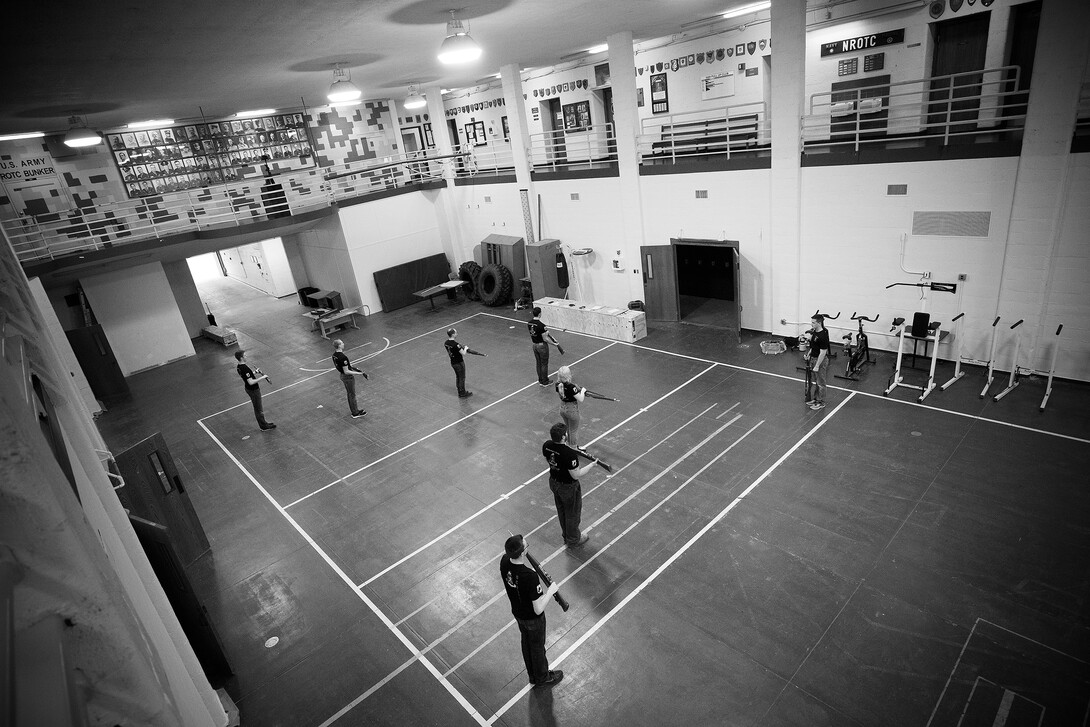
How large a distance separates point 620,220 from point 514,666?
13.1 meters

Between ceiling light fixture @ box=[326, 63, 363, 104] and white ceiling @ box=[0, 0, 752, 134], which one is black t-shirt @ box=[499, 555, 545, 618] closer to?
white ceiling @ box=[0, 0, 752, 134]

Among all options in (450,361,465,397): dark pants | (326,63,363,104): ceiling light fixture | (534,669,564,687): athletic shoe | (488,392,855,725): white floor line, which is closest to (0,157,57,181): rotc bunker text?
(326,63,363,104): ceiling light fixture

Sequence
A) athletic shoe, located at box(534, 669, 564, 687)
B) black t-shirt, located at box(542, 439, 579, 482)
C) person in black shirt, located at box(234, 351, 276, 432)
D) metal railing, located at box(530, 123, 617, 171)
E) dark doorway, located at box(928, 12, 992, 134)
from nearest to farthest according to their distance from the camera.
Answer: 1. athletic shoe, located at box(534, 669, 564, 687)
2. black t-shirt, located at box(542, 439, 579, 482)
3. dark doorway, located at box(928, 12, 992, 134)
4. person in black shirt, located at box(234, 351, 276, 432)
5. metal railing, located at box(530, 123, 617, 171)

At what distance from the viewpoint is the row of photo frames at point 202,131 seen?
2081 centimetres

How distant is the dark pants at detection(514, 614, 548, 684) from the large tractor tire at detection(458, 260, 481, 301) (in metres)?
16.2

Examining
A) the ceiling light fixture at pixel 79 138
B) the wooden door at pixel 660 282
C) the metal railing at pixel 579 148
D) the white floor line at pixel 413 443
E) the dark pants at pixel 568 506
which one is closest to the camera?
the dark pants at pixel 568 506

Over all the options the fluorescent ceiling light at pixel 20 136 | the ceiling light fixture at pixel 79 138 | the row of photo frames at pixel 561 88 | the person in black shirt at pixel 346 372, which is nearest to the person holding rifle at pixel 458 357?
the person in black shirt at pixel 346 372

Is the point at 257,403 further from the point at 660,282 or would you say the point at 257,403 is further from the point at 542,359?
the point at 660,282

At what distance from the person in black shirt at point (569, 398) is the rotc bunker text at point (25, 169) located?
20.1m

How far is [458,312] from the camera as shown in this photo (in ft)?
67.5

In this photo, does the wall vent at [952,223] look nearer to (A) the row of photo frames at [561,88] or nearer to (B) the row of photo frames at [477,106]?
(A) the row of photo frames at [561,88]

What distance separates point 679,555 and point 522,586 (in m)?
3.02

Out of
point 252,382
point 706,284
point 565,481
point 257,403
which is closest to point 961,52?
point 706,284

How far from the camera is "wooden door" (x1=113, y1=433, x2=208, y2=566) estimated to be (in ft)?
26.9
